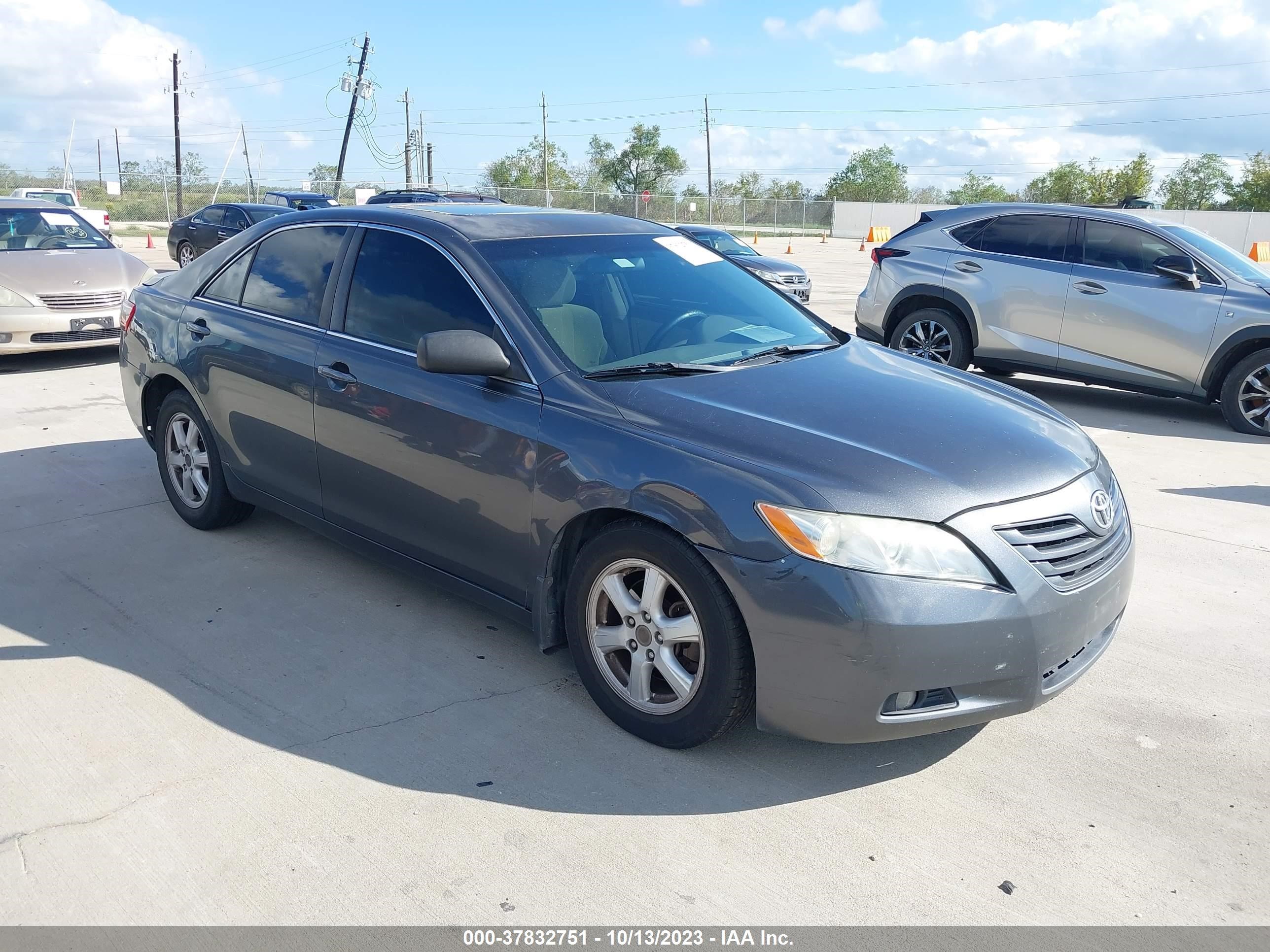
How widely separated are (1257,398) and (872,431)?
6580 millimetres

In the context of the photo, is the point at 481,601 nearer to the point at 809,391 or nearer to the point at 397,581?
the point at 397,581

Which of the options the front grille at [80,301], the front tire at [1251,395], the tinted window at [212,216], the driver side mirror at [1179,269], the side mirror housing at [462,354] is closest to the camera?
the side mirror housing at [462,354]

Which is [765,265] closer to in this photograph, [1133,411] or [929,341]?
[929,341]

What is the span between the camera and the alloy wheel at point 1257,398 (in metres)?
8.47

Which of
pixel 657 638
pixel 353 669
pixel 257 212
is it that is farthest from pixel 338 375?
pixel 257 212

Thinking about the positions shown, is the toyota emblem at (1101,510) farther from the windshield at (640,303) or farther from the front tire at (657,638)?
the windshield at (640,303)

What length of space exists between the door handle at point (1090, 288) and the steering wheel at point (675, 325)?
589 centimetres

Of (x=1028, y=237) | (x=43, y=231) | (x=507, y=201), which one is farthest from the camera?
(x=507, y=201)

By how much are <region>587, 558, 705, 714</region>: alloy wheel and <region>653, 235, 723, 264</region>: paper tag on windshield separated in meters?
1.79

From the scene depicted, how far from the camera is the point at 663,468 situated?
10.8 ft

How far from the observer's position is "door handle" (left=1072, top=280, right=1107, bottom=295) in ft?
29.3

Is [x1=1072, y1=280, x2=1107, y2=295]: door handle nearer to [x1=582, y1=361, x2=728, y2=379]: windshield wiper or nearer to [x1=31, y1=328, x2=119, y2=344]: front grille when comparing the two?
[x1=582, y1=361, x2=728, y2=379]: windshield wiper

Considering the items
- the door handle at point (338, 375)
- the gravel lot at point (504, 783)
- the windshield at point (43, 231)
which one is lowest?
the gravel lot at point (504, 783)

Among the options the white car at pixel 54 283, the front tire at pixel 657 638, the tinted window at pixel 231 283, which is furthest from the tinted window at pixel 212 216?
the front tire at pixel 657 638
